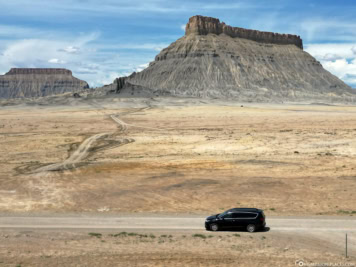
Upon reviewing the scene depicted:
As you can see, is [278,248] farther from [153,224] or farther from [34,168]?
[34,168]

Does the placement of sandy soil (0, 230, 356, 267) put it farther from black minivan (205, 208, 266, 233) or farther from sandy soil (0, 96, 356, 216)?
sandy soil (0, 96, 356, 216)

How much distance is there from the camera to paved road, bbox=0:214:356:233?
22156 millimetres

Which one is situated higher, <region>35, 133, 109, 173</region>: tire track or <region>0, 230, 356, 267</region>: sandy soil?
<region>35, 133, 109, 173</region>: tire track

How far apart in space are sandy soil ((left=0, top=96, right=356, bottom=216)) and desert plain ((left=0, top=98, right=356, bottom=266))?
0.08 meters

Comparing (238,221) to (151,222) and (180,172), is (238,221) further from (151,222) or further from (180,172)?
(180,172)

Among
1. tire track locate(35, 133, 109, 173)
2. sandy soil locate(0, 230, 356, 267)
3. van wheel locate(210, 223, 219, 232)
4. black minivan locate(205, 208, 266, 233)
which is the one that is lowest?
sandy soil locate(0, 230, 356, 267)

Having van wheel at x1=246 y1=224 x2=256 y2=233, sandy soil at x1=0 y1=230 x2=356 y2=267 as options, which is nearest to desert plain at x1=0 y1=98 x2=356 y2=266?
sandy soil at x1=0 y1=230 x2=356 y2=267

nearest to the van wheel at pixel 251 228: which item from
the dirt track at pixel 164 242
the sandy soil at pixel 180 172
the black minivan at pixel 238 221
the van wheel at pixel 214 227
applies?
the black minivan at pixel 238 221

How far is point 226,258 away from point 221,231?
12.4 ft

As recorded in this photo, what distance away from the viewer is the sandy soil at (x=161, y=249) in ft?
57.5

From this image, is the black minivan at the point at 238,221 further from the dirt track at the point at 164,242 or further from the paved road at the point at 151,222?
the paved road at the point at 151,222

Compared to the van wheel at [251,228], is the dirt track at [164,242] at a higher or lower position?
lower

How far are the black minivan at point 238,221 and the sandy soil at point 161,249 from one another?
382mm

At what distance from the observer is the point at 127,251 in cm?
1855
